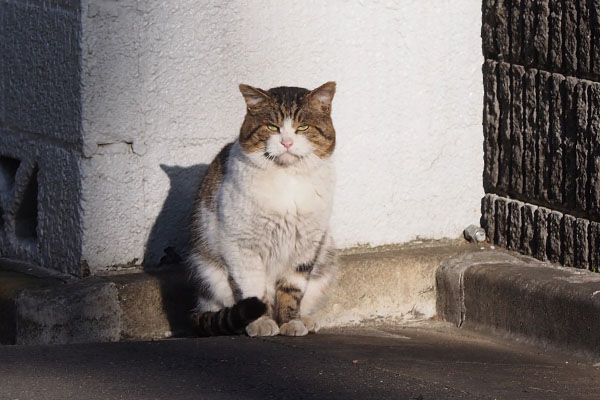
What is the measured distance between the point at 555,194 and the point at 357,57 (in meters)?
1.21

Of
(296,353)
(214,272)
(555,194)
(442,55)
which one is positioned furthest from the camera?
(442,55)

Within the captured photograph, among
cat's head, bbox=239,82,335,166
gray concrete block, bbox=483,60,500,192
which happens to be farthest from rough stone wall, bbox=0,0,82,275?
gray concrete block, bbox=483,60,500,192

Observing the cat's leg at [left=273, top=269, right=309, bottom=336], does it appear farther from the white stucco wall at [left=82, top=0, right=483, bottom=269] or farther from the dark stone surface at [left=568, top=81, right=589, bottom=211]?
the dark stone surface at [left=568, top=81, right=589, bottom=211]

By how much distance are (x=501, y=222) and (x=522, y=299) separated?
2.58ft

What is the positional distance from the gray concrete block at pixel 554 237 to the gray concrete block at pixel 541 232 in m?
0.03

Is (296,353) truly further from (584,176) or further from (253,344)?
(584,176)

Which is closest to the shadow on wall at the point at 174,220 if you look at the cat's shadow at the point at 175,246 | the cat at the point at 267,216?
the cat's shadow at the point at 175,246

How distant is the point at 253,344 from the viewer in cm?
436

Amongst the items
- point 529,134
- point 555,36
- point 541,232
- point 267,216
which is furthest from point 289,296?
point 555,36

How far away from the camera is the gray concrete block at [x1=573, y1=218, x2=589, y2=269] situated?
504 cm

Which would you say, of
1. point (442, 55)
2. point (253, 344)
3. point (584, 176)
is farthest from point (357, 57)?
point (253, 344)

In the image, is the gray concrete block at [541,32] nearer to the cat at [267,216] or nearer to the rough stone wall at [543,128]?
the rough stone wall at [543,128]

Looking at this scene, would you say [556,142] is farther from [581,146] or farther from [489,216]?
[489,216]

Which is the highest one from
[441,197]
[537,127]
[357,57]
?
[357,57]
